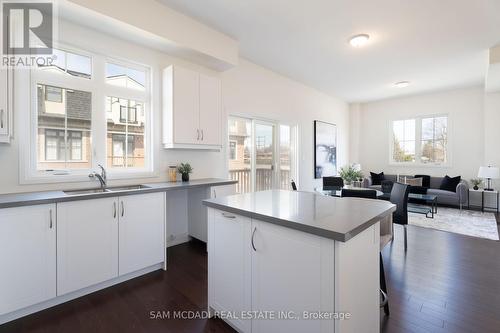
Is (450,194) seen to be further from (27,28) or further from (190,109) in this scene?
(27,28)

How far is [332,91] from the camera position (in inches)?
253

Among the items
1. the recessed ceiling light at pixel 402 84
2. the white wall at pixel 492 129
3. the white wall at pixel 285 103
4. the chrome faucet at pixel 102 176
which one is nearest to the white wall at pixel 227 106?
the white wall at pixel 285 103

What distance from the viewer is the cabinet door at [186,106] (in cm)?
319

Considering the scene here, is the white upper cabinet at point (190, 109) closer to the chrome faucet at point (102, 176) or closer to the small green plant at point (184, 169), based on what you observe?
the small green plant at point (184, 169)

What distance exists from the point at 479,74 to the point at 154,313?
7.20 meters

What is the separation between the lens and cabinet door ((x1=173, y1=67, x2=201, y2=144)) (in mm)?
3190

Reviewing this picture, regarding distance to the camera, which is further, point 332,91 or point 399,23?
point 332,91

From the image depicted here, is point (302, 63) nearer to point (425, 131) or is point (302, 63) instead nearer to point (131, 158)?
point (131, 158)

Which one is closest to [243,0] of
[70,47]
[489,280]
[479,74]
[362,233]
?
[70,47]

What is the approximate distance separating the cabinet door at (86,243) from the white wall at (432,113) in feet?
24.1

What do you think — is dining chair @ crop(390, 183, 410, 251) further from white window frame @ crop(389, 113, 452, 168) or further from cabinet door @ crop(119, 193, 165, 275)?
white window frame @ crop(389, 113, 452, 168)

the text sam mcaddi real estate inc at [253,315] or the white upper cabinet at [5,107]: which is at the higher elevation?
the white upper cabinet at [5,107]

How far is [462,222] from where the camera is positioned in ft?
15.3

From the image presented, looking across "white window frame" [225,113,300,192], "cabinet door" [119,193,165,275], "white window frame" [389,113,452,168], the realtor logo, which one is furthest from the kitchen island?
"white window frame" [389,113,452,168]
